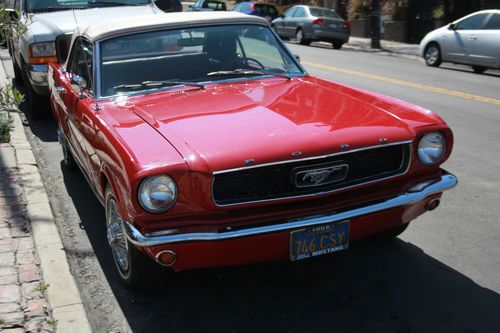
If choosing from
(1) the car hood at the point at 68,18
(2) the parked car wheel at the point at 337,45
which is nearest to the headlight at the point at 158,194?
(1) the car hood at the point at 68,18

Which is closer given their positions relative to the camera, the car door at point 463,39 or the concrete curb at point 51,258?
the concrete curb at point 51,258

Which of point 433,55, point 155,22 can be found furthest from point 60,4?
point 433,55

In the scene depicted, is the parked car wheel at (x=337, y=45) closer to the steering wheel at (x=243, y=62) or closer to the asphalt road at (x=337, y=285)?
the asphalt road at (x=337, y=285)

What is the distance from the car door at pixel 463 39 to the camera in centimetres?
1516

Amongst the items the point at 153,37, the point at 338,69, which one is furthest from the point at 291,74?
the point at 338,69

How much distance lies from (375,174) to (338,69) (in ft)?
37.2

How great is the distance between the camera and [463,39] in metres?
15.4

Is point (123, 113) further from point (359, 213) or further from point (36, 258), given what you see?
point (359, 213)

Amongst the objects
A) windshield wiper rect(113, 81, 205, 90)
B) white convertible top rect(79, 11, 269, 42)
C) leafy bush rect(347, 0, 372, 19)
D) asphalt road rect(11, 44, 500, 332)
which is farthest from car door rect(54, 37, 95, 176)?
leafy bush rect(347, 0, 372, 19)

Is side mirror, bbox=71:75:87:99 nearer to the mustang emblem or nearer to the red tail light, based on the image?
the mustang emblem

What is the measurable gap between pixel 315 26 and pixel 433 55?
22.1 feet

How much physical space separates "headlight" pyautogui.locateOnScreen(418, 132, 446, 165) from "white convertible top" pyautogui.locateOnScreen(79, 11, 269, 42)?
212cm

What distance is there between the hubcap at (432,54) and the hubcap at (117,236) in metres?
14.0

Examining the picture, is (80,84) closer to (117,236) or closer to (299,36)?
(117,236)
